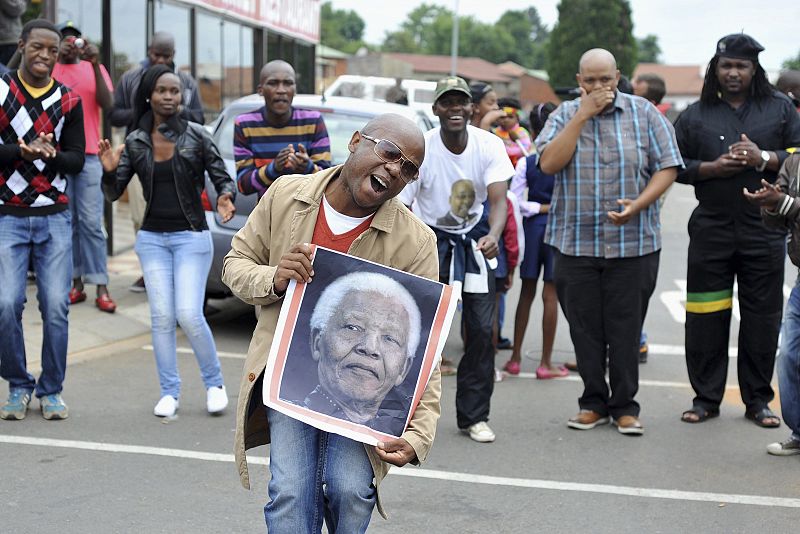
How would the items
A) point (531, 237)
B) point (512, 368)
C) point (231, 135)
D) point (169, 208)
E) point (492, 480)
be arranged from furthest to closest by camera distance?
point (231, 135) → point (531, 237) → point (512, 368) → point (169, 208) → point (492, 480)

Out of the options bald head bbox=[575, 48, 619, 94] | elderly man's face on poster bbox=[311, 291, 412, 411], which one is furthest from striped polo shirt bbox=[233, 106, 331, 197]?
elderly man's face on poster bbox=[311, 291, 412, 411]

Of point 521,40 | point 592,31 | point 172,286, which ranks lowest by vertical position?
point 172,286

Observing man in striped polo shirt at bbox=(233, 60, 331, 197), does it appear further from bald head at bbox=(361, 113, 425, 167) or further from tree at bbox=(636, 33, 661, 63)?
tree at bbox=(636, 33, 661, 63)

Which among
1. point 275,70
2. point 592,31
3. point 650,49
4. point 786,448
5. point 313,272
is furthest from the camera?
point 650,49

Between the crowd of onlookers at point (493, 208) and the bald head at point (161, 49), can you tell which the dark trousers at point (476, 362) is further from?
the bald head at point (161, 49)

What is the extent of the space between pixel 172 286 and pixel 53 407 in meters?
0.97

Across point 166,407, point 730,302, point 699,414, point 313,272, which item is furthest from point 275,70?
point 313,272

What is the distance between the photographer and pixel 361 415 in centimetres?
339

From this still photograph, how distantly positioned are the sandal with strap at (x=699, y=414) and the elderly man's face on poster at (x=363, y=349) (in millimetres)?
4081

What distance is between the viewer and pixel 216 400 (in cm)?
662

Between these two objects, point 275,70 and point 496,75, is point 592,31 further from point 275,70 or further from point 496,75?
point 275,70

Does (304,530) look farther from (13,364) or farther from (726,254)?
(726,254)

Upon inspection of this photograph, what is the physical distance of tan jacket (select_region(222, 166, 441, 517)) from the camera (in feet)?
11.5

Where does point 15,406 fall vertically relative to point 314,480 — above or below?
below
